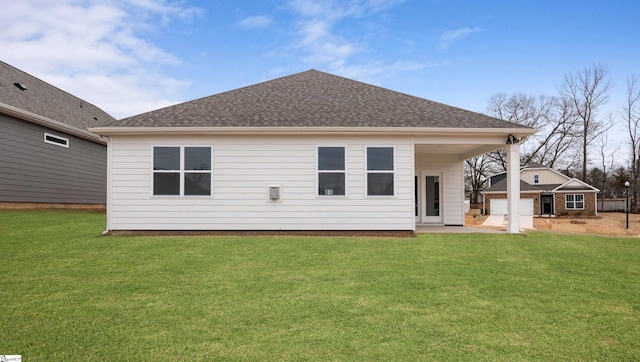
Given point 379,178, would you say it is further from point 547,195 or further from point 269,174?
point 547,195

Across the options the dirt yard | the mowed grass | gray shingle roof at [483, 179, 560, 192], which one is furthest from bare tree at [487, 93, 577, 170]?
the mowed grass

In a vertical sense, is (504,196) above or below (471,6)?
below

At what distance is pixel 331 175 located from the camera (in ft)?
36.8

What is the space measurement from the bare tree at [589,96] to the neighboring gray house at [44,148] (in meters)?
39.9

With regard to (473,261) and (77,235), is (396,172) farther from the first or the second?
(77,235)

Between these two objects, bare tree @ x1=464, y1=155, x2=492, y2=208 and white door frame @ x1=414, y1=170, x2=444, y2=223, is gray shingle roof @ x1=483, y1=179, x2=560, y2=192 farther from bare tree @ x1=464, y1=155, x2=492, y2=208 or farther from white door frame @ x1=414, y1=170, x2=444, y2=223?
white door frame @ x1=414, y1=170, x2=444, y2=223

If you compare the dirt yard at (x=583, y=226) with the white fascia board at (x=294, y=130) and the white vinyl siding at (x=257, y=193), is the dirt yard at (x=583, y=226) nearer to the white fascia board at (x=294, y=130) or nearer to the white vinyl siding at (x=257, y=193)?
the white fascia board at (x=294, y=130)

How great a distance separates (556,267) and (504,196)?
28547 mm

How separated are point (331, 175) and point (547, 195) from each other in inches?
1157

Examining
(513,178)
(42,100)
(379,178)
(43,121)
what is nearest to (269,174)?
(379,178)

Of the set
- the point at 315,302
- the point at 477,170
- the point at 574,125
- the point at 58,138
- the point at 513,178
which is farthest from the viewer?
the point at 477,170

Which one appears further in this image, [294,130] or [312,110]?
[312,110]

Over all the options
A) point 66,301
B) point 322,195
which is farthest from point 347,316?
→ point 322,195

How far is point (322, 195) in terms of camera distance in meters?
11.2
